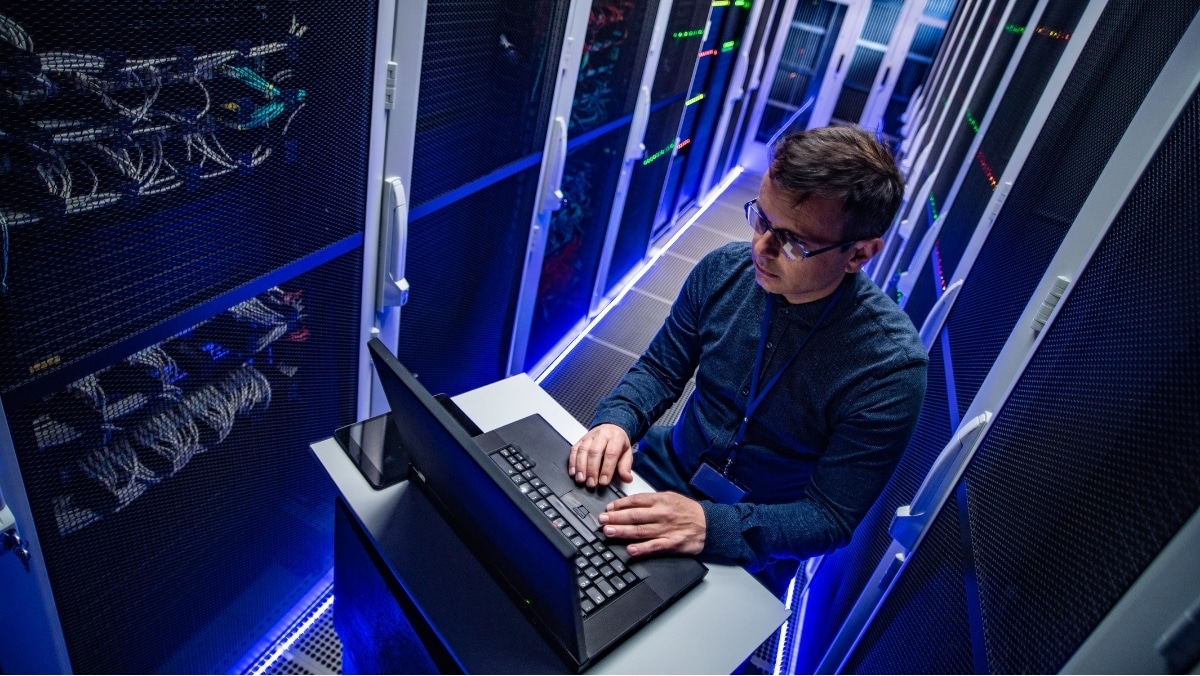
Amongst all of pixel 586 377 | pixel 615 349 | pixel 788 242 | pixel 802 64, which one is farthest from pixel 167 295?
pixel 802 64

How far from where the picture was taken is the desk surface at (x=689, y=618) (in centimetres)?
88

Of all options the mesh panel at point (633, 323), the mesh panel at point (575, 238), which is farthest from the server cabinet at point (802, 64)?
the mesh panel at point (575, 238)

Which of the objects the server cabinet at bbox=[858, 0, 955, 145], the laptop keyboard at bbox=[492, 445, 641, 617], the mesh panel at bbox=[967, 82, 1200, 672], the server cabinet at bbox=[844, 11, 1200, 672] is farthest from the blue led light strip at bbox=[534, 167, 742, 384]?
the mesh panel at bbox=[967, 82, 1200, 672]

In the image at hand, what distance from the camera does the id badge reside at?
54.9 inches

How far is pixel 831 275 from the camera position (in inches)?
48.8

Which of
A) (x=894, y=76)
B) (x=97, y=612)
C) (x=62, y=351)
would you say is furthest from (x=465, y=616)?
(x=894, y=76)

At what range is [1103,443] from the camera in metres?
0.70

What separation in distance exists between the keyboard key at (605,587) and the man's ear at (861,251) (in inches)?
30.8

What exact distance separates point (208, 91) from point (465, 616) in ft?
3.03

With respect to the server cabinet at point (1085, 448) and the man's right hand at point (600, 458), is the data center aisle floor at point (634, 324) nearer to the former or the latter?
the man's right hand at point (600, 458)

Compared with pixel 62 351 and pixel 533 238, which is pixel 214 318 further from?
pixel 533 238

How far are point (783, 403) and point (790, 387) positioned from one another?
39 millimetres

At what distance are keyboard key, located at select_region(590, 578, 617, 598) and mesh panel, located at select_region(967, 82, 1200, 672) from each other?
0.51 metres

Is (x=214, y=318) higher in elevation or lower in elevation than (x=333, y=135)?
lower
